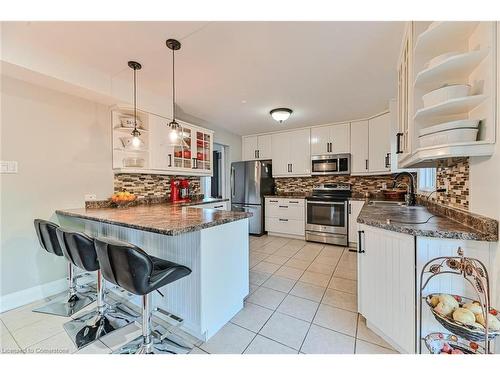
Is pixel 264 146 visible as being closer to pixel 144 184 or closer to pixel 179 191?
pixel 179 191

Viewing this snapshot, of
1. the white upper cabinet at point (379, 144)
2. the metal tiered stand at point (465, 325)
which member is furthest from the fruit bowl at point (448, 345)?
the white upper cabinet at point (379, 144)

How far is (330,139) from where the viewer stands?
4406 mm

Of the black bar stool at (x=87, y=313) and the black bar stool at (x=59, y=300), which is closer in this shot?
the black bar stool at (x=87, y=313)

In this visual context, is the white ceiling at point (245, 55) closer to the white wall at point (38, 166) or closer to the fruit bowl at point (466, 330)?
the white wall at point (38, 166)

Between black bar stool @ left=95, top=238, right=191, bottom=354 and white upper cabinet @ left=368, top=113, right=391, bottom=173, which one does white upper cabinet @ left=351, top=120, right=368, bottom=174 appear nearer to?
white upper cabinet @ left=368, top=113, right=391, bottom=173

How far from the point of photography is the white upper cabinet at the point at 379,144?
374 centimetres

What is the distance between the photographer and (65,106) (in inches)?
93.8

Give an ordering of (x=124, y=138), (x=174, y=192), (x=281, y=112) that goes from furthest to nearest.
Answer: (x=174, y=192) < (x=281, y=112) < (x=124, y=138)

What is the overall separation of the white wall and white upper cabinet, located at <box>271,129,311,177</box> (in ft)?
11.2

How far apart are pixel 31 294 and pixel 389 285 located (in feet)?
10.6

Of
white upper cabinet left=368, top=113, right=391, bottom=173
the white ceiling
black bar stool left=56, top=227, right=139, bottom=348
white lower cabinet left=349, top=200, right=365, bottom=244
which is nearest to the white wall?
the white ceiling

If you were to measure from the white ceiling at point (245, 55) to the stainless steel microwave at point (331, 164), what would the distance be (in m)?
1.20

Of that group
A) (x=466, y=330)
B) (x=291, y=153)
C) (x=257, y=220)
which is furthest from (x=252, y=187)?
(x=466, y=330)

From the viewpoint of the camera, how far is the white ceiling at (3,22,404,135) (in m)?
1.71
